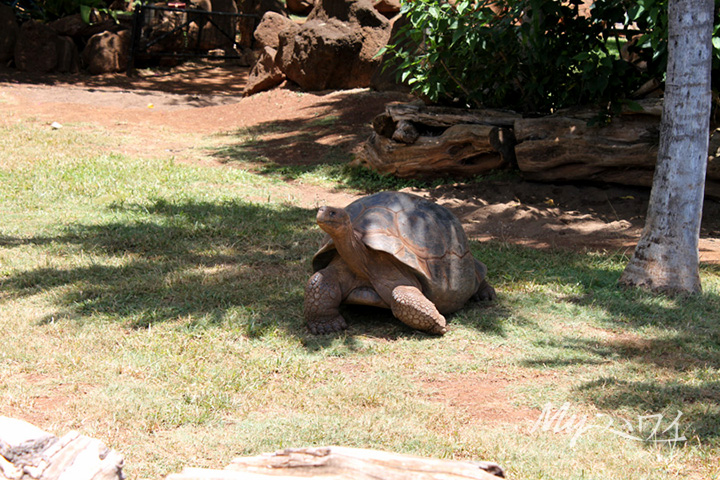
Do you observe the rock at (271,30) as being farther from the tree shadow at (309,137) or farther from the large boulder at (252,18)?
the large boulder at (252,18)

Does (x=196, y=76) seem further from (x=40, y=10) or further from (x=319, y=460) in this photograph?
(x=319, y=460)

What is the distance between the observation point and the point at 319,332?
14.4ft

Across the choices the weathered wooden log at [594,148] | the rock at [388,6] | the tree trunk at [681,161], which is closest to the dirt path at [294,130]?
the weathered wooden log at [594,148]

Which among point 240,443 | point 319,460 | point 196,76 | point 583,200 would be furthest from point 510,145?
point 196,76

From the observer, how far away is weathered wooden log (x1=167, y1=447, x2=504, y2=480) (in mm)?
2045

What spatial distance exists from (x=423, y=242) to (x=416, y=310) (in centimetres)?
50

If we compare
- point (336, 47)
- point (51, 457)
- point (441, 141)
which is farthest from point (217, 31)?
point (51, 457)

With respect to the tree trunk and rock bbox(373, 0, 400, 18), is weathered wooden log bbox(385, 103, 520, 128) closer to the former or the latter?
the tree trunk

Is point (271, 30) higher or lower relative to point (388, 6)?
lower

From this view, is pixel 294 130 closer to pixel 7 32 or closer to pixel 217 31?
pixel 7 32

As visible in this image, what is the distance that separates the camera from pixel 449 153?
28.5 ft

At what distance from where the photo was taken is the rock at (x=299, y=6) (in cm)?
2325

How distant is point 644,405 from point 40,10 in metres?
19.2

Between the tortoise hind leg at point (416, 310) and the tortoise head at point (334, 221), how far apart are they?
513mm
